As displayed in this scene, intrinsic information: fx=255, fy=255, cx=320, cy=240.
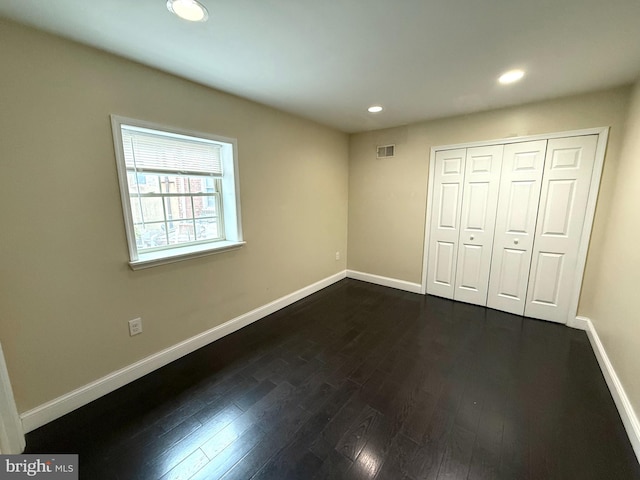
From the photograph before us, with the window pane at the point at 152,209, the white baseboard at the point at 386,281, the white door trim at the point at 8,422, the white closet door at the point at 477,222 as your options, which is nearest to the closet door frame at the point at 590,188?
the white closet door at the point at 477,222

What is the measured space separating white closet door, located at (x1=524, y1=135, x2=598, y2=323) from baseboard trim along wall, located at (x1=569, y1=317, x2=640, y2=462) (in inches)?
14.2

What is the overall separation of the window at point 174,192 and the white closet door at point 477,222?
2.68m

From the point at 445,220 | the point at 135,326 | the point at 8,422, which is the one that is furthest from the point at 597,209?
the point at 8,422

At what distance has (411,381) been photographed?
6.31ft

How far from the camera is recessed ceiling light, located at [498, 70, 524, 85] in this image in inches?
76.9

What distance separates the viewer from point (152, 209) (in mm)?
2070

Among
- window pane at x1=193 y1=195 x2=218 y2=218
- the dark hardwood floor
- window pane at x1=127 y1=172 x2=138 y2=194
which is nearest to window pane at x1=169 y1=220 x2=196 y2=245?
window pane at x1=193 y1=195 x2=218 y2=218

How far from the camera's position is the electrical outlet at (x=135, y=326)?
191 centimetres

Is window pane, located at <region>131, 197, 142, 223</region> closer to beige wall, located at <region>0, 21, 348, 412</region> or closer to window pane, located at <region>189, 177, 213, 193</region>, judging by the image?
beige wall, located at <region>0, 21, 348, 412</region>

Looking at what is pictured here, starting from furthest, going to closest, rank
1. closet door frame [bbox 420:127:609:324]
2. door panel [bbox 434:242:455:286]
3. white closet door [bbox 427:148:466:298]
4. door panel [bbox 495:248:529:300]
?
1. door panel [bbox 434:242:455:286]
2. white closet door [bbox 427:148:466:298]
3. door panel [bbox 495:248:529:300]
4. closet door frame [bbox 420:127:609:324]

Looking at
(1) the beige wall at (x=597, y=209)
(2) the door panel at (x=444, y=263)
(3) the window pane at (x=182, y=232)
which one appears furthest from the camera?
(2) the door panel at (x=444, y=263)

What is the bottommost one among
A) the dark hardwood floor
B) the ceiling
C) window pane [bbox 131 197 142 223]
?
the dark hardwood floor

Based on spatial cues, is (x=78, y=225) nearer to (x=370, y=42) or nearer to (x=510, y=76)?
(x=370, y=42)

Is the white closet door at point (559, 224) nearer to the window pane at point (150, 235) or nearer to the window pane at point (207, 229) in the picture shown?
the window pane at point (207, 229)
